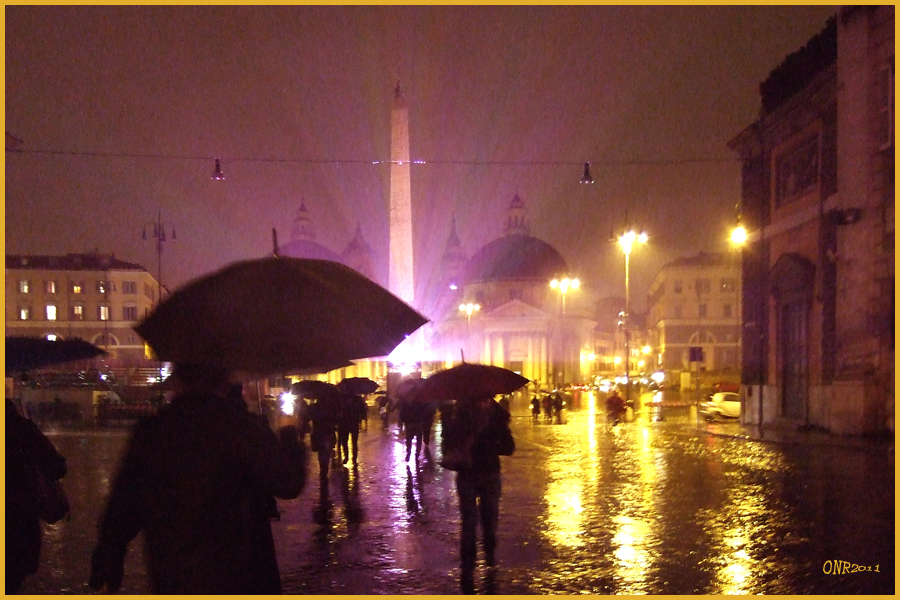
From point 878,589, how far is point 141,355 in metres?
78.4

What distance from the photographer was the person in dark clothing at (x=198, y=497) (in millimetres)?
3416

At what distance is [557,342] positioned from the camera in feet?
313

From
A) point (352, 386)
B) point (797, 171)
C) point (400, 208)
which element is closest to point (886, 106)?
point (797, 171)

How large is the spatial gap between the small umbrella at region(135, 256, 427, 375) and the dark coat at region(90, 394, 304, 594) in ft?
1.08

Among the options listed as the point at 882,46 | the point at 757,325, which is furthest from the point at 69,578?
the point at 757,325

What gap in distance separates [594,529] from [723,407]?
2469 cm

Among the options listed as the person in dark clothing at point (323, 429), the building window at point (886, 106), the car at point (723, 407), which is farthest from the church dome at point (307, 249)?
the person in dark clothing at point (323, 429)

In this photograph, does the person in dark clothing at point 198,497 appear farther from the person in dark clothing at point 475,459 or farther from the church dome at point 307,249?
the church dome at point 307,249

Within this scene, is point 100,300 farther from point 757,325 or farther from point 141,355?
point 757,325

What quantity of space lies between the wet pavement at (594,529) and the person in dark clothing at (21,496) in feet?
8.34

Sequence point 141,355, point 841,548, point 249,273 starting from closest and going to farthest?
1. point 249,273
2. point 841,548
3. point 141,355

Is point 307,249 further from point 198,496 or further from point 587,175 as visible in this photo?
point 198,496

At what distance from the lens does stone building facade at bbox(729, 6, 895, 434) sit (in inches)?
878

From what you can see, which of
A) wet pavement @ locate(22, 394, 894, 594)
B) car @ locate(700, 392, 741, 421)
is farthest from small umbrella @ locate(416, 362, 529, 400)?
car @ locate(700, 392, 741, 421)
